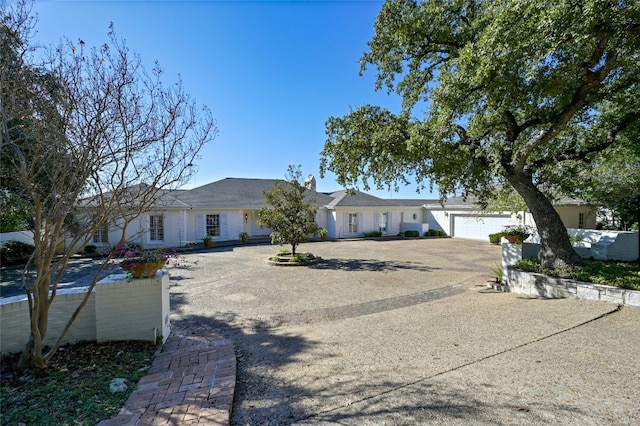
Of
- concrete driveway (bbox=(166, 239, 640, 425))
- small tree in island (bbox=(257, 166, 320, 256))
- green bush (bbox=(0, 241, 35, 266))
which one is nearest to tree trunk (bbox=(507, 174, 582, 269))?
concrete driveway (bbox=(166, 239, 640, 425))

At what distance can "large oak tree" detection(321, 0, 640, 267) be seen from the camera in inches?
241

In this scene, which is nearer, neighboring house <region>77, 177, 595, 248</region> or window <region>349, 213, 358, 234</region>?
neighboring house <region>77, 177, 595, 248</region>

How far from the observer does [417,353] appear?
451 centimetres

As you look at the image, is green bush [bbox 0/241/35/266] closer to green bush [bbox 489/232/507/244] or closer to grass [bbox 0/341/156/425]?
grass [bbox 0/341/156/425]

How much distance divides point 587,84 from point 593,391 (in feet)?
23.1

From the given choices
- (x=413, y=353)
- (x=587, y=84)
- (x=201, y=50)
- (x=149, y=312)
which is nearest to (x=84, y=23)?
(x=201, y=50)

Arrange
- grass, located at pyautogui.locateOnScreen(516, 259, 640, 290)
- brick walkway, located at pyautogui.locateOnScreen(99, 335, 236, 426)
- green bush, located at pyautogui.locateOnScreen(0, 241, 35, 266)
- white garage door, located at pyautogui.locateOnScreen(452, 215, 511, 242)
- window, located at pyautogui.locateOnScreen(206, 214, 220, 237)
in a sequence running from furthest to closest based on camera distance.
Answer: white garage door, located at pyautogui.locateOnScreen(452, 215, 511, 242) → window, located at pyautogui.locateOnScreen(206, 214, 220, 237) → green bush, located at pyautogui.locateOnScreen(0, 241, 35, 266) → grass, located at pyautogui.locateOnScreen(516, 259, 640, 290) → brick walkway, located at pyautogui.locateOnScreen(99, 335, 236, 426)

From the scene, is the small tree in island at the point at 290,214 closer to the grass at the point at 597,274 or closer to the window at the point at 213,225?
the grass at the point at 597,274

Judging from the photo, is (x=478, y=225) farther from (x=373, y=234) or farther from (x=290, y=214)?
(x=290, y=214)

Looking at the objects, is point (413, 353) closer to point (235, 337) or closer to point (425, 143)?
point (235, 337)

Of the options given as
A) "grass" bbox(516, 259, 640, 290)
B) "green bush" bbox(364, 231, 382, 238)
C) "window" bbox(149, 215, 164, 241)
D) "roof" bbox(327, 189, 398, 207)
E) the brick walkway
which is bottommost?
the brick walkway

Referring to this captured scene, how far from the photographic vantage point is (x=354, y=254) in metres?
17.0

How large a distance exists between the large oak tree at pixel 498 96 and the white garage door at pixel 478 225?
1295cm

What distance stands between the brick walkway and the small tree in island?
932 centimetres
